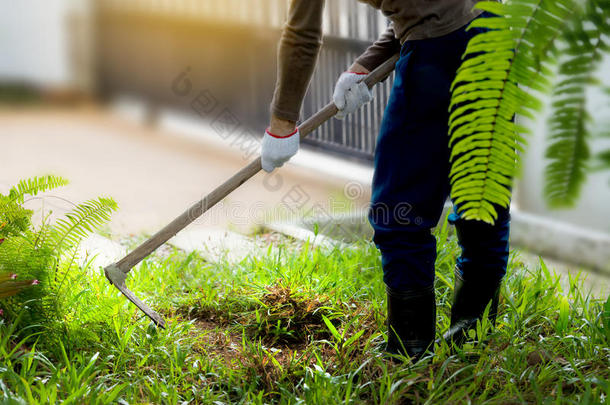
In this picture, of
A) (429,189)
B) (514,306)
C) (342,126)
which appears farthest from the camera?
(342,126)

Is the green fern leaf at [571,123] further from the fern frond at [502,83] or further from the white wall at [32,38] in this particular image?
the white wall at [32,38]

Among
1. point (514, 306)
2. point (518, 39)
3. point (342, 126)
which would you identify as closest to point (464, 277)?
point (514, 306)

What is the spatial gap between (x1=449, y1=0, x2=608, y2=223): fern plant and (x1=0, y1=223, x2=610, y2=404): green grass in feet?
3.38

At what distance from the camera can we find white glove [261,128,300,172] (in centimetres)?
220

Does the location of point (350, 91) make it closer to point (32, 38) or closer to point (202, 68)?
point (202, 68)

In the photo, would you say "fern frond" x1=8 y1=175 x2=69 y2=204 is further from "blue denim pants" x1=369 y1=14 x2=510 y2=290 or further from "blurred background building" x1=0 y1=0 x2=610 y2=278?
"blurred background building" x1=0 y1=0 x2=610 y2=278

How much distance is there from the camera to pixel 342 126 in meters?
4.69

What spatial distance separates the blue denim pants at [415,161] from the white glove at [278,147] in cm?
29

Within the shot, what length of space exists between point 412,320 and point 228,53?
15.5 ft

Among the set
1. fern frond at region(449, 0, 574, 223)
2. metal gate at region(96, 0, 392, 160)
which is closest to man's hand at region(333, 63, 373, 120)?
fern frond at region(449, 0, 574, 223)

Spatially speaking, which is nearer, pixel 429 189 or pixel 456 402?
→ pixel 456 402

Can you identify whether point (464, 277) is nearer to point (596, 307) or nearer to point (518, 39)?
point (596, 307)

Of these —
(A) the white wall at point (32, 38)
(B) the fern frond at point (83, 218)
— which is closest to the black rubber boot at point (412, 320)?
(B) the fern frond at point (83, 218)

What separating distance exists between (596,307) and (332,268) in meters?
0.93
